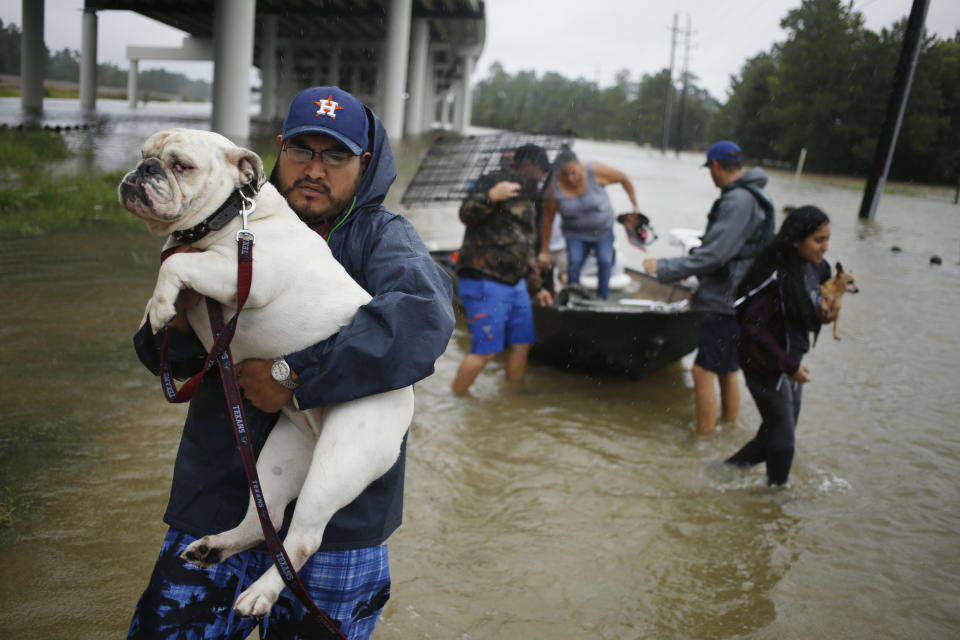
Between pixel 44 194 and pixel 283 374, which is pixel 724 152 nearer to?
pixel 283 374

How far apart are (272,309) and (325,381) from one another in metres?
0.28

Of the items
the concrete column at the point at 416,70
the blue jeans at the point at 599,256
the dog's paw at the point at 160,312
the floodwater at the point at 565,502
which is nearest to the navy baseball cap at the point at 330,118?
the dog's paw at the point at 160,312

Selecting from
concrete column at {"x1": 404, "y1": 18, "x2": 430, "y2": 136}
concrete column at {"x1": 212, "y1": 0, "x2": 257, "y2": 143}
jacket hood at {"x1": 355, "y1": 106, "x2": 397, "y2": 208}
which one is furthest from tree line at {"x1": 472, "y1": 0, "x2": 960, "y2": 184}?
jacket hood at {"x1": 355, "y1": 106, "x2": 397, "y2": 208}

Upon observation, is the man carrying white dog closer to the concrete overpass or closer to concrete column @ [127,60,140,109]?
the concrete overpass

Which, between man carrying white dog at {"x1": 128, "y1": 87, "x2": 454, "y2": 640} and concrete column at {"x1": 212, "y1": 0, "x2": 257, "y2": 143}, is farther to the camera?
concrete column at {"x1": 212, "y1": 0, "x2": 257, "y2": 143}

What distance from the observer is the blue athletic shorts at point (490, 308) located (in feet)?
20.5

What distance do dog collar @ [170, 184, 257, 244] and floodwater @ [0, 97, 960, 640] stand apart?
2144 mm

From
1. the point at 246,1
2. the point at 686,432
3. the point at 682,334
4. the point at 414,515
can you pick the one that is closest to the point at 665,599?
the point at 414,515

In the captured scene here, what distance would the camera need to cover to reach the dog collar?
1951 mm

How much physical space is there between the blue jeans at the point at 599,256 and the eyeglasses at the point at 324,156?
6.44 m

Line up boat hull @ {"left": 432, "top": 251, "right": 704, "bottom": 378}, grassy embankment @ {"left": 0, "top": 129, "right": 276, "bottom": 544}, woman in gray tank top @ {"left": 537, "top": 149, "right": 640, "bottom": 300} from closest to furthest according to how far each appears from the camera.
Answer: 1. grassy embankment @ {"left": 0, "top": 129, "right": 276, "bottom": 544}
2. boat hull @ {"left": 432, "top": 251, "right": 704, "bottom": 378}
3. woman in gray tank top @ {"left": 537, "top": 149, "right": 640, "bottom": 300}

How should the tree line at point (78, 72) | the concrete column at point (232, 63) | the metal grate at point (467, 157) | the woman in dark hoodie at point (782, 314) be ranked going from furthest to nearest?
the concrete column at point (232, 63)
the tree line at point (78, 72)
the metal grate at point (467, 157)
the woman in dark hoodie at point (782, 314)

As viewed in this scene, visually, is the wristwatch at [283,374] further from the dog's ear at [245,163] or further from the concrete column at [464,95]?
the concrete column at [464,95]

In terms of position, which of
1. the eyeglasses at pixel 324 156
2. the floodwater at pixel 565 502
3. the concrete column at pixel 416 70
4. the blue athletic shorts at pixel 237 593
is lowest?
the floodwater at pixel 565 502
